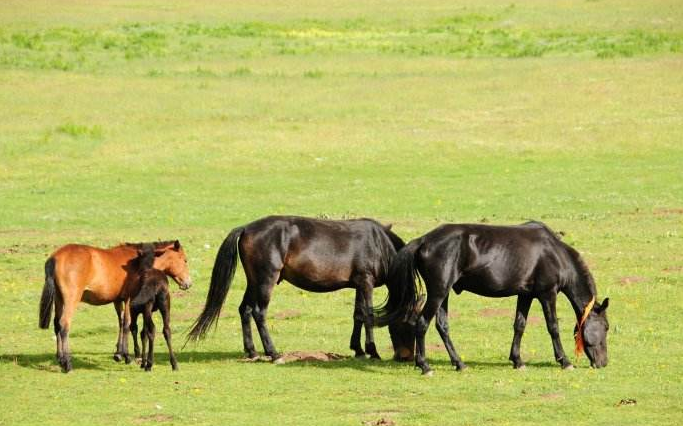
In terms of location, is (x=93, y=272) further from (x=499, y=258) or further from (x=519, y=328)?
(x=519, y=328)

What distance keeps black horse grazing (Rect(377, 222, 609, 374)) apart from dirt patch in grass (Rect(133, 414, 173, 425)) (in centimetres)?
369

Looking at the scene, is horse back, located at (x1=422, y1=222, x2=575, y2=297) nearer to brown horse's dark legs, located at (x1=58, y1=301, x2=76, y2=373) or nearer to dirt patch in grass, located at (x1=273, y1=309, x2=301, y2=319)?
brown horse's dark legs, located at (x1=58, y1=301, x2=76, y2=373)

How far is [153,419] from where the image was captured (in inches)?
539

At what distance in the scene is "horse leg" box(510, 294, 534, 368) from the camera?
16484mm

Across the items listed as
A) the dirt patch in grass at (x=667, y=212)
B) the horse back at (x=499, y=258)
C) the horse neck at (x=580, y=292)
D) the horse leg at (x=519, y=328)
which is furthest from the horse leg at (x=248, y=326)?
the dirt patch in grass at (x=667, y=212)

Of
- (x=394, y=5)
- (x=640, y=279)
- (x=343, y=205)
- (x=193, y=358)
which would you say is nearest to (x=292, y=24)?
(x=394, y=5)

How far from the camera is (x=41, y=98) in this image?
1716 inches

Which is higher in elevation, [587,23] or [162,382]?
Result: [587,23]

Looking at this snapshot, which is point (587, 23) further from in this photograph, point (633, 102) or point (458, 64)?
point (633, 102)

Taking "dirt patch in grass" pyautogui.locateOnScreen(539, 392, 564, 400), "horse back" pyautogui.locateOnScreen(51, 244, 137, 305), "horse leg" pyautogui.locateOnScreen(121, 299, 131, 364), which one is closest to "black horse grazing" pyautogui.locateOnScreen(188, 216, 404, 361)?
"horse leg" pyautogui.locateOnScreen(121, 299, 131, 364)

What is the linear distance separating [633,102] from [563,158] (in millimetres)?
7333

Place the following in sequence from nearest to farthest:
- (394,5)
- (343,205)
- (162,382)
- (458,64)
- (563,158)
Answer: (162,382)
(343,205)
(563,158)
(458,64)
(394,5)

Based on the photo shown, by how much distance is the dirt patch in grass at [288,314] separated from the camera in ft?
68.1

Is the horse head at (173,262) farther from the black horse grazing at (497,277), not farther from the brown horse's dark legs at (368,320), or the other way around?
the black horse grazing at (497,277)
